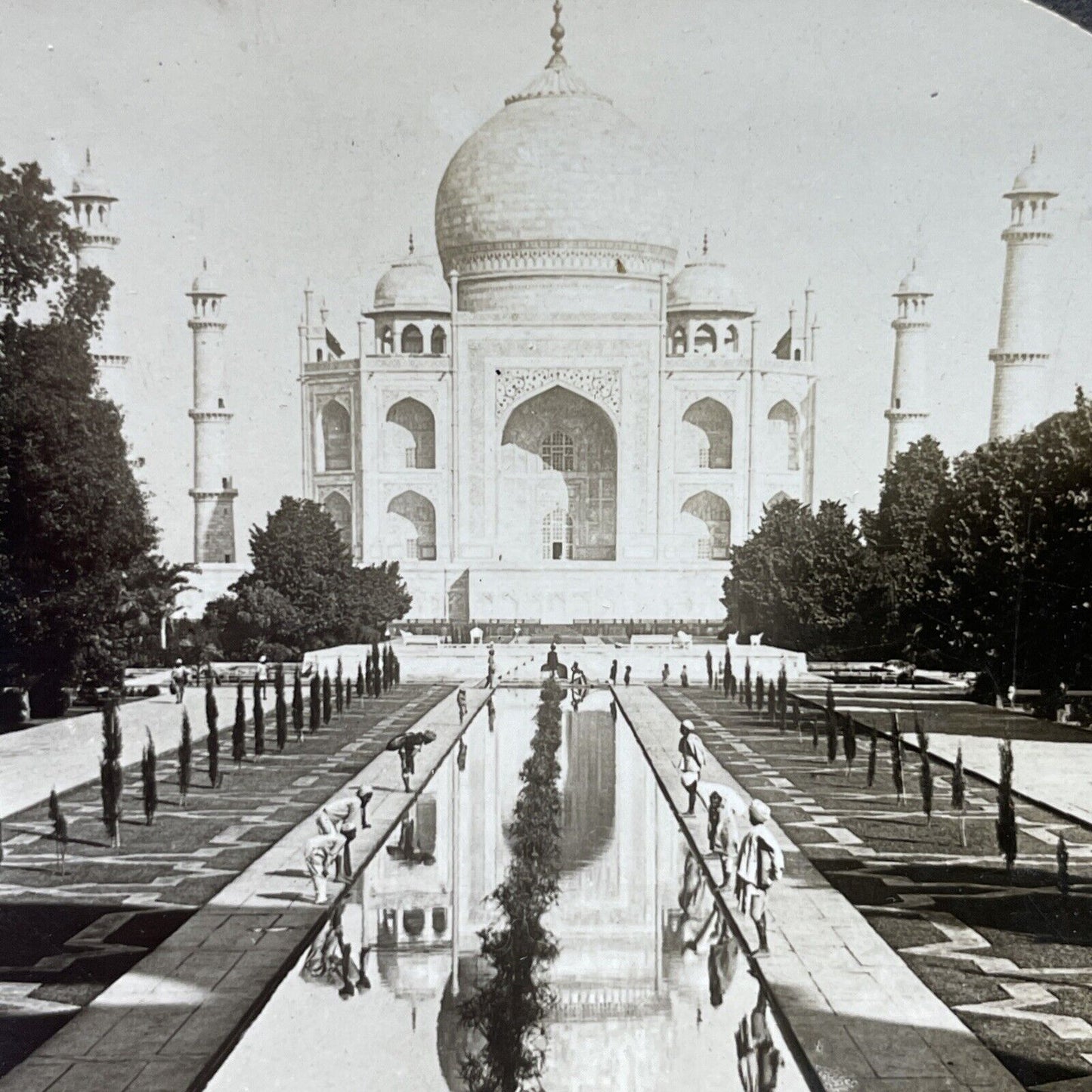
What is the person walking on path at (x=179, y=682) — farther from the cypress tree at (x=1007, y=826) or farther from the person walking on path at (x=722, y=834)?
the cypress tree at (x=1007, y=826)

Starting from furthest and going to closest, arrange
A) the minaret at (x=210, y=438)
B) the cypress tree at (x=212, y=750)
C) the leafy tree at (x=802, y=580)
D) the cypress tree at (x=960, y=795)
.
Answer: the minaret at (x=210, y=438)
the leafy tree at (x=802, y=580)
the cypress tree at (x=212, y=750)
the cypress tree at (x=960, y=795)

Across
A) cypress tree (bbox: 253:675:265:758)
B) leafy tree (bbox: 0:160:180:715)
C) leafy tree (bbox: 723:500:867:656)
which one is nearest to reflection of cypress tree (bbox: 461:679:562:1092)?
cypress tree (bbox: 253:675:265:758)

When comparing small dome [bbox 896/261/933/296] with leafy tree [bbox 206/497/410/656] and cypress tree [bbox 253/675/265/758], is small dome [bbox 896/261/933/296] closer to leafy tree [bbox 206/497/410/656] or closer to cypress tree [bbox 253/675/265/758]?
leafy tree [bbox 206/497/410/656]

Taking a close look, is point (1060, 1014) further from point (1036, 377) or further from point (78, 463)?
point (1036, 377)

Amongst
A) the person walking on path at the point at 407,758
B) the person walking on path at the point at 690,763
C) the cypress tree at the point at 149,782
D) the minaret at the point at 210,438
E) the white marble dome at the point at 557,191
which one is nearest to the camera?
the cypress tree at the point at 149,782

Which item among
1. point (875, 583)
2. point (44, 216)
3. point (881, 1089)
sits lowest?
point (881, 1089)

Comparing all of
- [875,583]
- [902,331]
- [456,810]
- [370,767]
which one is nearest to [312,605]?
[875,583]

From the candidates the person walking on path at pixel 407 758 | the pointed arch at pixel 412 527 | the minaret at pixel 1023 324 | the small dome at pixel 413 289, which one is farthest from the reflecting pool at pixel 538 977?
the small dome at pixel 413 289
